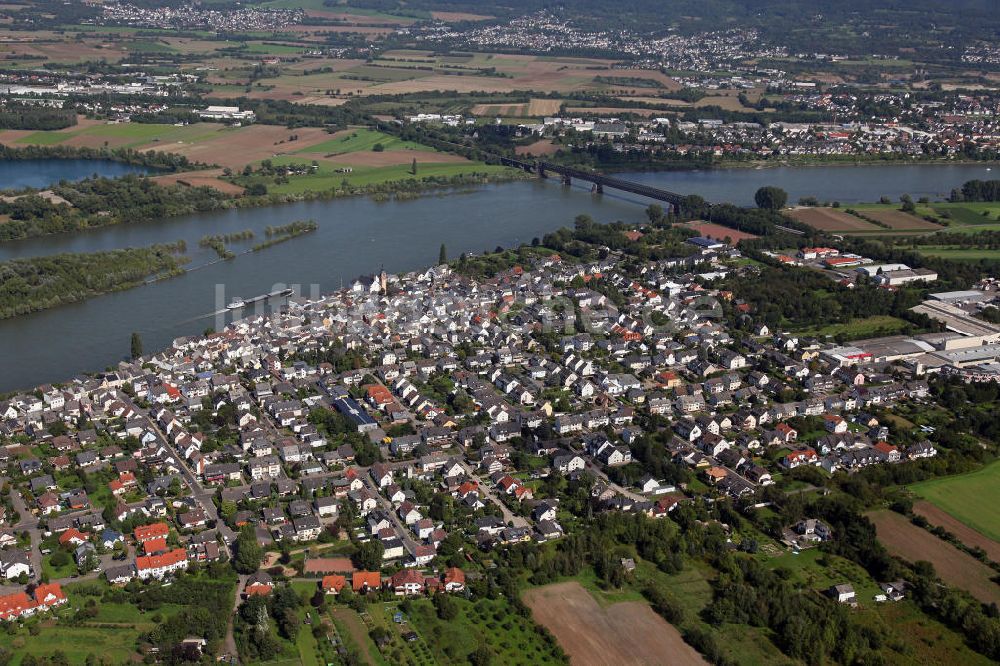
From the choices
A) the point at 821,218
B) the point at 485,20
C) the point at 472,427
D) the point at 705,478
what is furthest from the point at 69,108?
the point at 485,20

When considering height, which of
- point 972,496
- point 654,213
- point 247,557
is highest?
point 654,213

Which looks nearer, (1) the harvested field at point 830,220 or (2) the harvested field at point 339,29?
(1) the harvested field at point 830,220

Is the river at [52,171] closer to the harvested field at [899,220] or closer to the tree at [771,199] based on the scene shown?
the tree at [771,199]

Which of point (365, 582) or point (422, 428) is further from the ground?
point (422, 428)

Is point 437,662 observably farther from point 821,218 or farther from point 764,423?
point 821,218

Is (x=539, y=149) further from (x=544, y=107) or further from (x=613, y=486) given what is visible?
(x=613, y=486)

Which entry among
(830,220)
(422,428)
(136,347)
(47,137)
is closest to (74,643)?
(422,428)

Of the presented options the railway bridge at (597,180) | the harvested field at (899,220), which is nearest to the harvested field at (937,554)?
the harvested field at (899,220)
